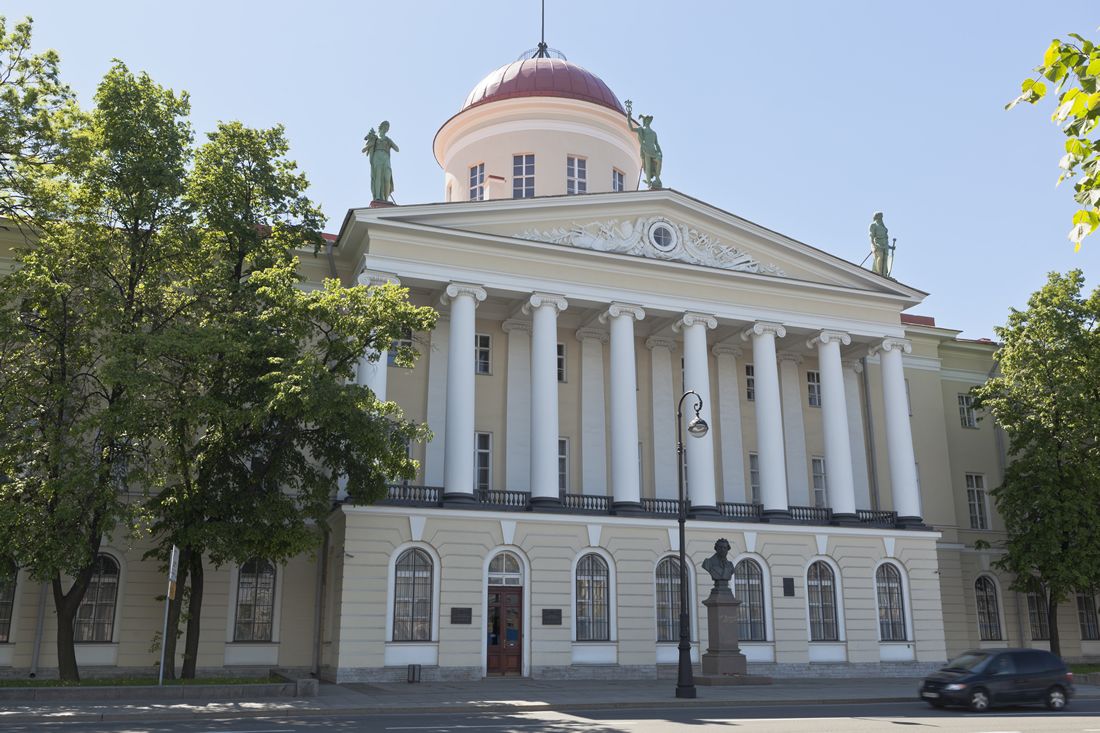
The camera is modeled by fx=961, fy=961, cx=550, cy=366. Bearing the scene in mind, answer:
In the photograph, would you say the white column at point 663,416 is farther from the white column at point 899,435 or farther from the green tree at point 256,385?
the green tree at point 256,385

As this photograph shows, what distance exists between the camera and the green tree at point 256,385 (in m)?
20.9

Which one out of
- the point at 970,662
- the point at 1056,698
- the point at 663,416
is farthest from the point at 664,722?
the point at 663,416

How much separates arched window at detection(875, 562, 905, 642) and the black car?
35.2 ft

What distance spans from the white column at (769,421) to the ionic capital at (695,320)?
1744 millimetres

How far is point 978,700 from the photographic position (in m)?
20.0

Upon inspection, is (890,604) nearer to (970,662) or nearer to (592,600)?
(592,600)

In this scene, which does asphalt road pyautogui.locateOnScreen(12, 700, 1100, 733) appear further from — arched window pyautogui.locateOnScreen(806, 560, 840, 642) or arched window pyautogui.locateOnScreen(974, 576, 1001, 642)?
arched window pyautogui.locateOnScreen(974, 576, 1001, 642)

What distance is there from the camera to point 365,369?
2814cm

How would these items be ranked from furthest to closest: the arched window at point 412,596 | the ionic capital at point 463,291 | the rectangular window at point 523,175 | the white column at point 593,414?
the rectangular window at point 523,175 → the white column at point 593,414 → the ionic capital at point 463,291 → the arched window at point 412,596

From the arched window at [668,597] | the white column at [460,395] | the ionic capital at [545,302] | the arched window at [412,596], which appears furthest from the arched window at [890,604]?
the arched window at [412,596]

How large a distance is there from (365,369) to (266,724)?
1371 centimetres

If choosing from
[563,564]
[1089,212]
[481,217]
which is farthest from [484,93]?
[1089,212]

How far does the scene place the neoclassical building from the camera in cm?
2706

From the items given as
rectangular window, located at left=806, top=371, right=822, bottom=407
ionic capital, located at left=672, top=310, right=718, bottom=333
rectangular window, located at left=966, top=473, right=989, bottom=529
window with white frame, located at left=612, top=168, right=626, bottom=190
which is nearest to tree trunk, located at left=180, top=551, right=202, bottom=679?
ionic capital, located at left=672, top=310, right=718, bottom=333
